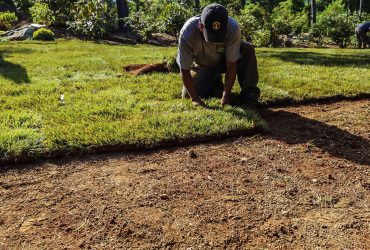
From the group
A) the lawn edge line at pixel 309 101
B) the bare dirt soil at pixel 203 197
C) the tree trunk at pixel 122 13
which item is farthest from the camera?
the tree trunk at pixel 122 13

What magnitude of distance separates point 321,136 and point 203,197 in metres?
1.45

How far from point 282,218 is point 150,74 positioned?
3939 millimetres

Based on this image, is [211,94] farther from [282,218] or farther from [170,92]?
[282,218]

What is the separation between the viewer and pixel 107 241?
2.03 meters

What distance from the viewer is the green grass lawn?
3.23m

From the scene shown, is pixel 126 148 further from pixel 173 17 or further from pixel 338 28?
pixel 338 28

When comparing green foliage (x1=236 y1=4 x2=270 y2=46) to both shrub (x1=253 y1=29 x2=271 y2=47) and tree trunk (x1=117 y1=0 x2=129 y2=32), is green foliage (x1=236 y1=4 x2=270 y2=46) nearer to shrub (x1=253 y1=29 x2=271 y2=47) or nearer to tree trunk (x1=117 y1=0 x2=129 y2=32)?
shrub (x1=253 y1=29 x2=271 y2=47)

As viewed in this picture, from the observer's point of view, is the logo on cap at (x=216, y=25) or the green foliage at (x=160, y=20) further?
the green foliage at (x=160, y=20)

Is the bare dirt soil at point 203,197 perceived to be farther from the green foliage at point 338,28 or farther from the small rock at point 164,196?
the green foliage at point 338,28

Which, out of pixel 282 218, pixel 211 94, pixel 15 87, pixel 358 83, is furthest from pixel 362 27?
pixel 282 218

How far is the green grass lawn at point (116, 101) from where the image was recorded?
3234 millimetres

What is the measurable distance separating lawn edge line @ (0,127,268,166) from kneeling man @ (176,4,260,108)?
2.08ft

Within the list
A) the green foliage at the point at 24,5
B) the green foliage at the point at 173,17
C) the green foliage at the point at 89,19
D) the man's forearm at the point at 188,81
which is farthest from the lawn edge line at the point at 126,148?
the green foliage at the point at 24,5

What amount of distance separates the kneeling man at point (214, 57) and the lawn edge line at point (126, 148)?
2.08 feet
